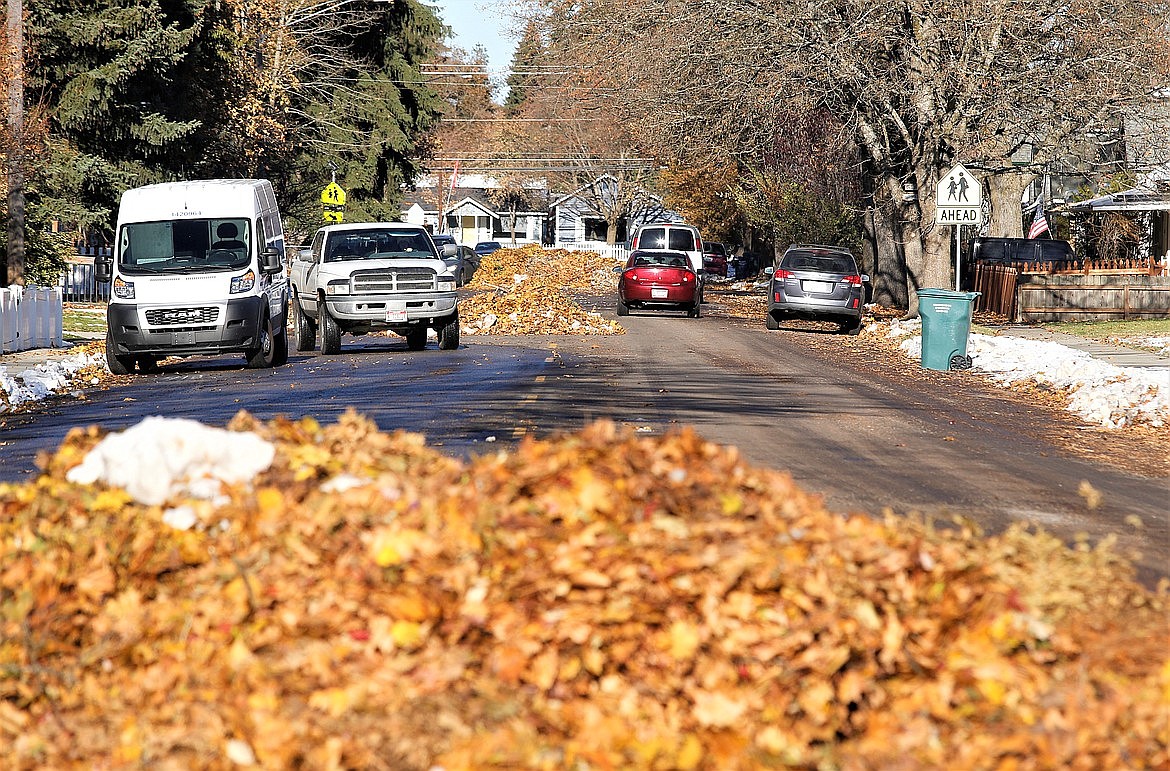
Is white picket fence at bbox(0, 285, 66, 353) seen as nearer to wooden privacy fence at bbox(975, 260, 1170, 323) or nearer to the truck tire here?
the truck tire

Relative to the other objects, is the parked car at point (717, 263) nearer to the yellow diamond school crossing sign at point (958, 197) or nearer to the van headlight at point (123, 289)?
the yellow diamond school crossing sign at point (958, 197)

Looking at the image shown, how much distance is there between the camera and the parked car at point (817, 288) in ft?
100

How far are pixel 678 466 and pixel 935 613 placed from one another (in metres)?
1.23

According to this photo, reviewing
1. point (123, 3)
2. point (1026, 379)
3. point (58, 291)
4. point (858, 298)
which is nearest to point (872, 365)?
point (1026, 379)

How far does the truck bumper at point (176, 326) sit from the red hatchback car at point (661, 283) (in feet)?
52.5

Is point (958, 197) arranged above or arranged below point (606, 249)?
below

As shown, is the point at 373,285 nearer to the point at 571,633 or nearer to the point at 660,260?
the point at 660,260

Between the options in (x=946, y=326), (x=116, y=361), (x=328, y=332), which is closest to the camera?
(x=116, y=361)

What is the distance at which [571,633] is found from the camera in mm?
5070

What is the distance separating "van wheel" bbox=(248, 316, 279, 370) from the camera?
20.3 meters

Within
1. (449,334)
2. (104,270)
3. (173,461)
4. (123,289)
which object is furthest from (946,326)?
(173,461)

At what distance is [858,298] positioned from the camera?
100ft

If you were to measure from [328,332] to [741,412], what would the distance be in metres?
10.3

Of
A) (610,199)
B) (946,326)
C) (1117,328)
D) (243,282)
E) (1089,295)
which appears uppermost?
(610,199)
